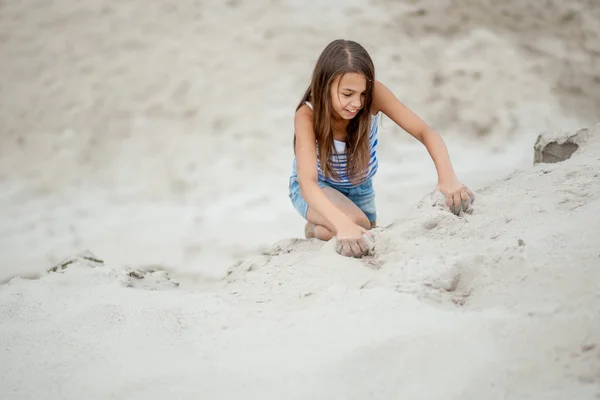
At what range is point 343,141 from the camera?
219 cm

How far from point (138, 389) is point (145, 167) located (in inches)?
101

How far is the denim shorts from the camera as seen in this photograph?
238 centimetres

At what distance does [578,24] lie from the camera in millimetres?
4445

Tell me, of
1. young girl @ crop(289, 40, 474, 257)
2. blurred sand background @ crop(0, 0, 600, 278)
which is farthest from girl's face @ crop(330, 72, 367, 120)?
blurred sand background @ crop(0, 0, 600, 278)

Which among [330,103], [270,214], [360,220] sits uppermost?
[330,103]

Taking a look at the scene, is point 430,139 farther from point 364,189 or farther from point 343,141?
point 364,189

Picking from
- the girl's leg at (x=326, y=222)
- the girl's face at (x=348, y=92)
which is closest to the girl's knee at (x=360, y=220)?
the girl's leg at (x=326, y=222)

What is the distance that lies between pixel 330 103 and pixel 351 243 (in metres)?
0.55

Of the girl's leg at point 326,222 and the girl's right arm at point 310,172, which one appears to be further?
the girl's leg at point 326,222

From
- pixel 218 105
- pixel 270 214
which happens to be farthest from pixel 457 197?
pixel 218 105

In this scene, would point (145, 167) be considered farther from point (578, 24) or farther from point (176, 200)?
point (578, 24)

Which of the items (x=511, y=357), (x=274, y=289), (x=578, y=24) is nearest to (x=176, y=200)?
(x=274, y=289)

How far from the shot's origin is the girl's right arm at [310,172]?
1.84m

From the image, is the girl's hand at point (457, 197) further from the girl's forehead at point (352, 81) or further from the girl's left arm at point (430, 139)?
the girl's forehead at point (352, 81)
